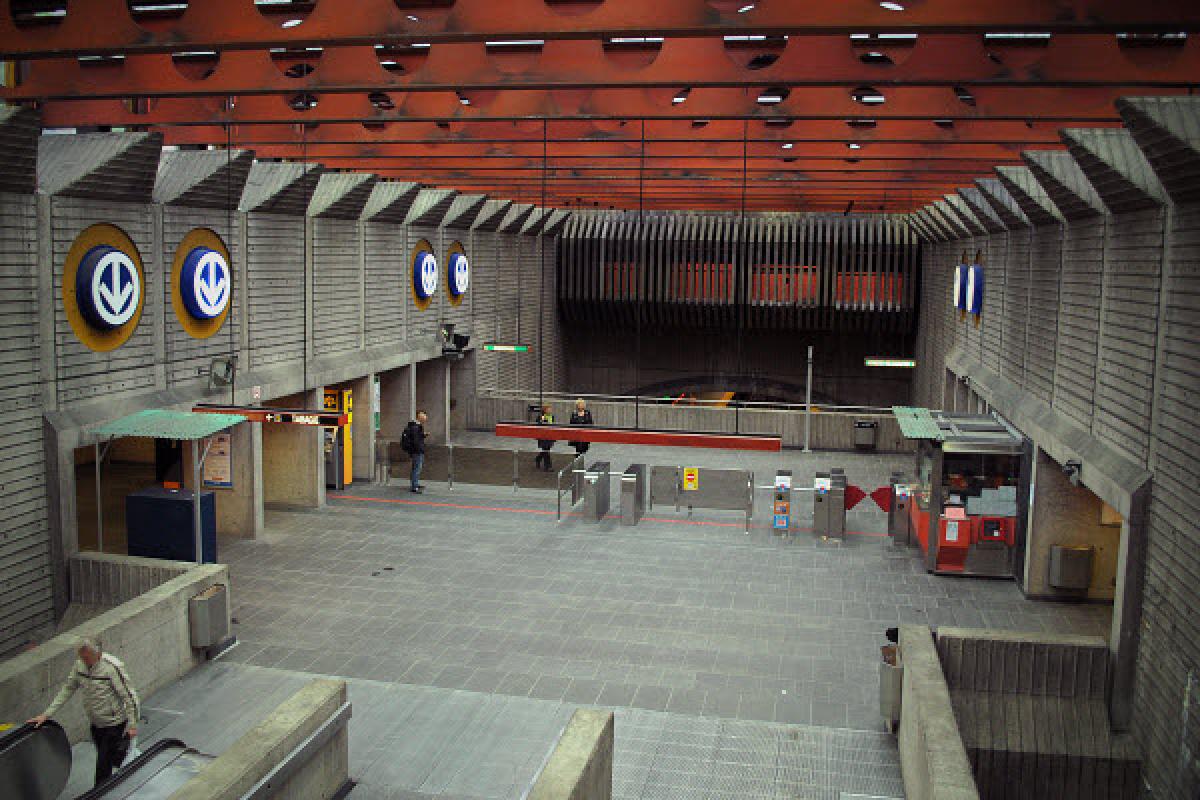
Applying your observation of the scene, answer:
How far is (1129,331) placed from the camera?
9.30 meters

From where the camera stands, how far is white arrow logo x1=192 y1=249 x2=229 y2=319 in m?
12.7

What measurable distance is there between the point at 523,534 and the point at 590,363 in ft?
54.0

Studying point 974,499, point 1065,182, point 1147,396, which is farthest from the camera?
point 974,499

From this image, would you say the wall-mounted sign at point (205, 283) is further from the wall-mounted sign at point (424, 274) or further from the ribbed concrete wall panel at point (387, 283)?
the wall-mounted sign at point (424, 274)

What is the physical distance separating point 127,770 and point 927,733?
5263 millimetres

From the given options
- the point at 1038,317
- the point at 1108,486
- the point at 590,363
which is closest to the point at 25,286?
the point at 1108,486

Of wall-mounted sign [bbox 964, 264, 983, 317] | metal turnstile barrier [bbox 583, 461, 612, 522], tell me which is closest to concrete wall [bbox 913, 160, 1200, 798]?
wall-mounted sign [bbox 964, 264, 983, 317]

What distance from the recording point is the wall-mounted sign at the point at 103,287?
10711 millimetres

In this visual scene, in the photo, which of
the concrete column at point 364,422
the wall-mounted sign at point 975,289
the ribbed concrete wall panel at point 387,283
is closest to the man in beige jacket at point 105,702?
the concrete column at point 364,422

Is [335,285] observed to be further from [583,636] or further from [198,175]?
[583,636]

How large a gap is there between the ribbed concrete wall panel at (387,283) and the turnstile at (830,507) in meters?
8.22

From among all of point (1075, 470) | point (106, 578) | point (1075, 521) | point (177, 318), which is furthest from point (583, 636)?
point (177, 318)

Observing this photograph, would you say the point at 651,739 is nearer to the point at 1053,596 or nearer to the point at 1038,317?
the point at 1053,596

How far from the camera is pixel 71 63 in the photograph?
862cm
